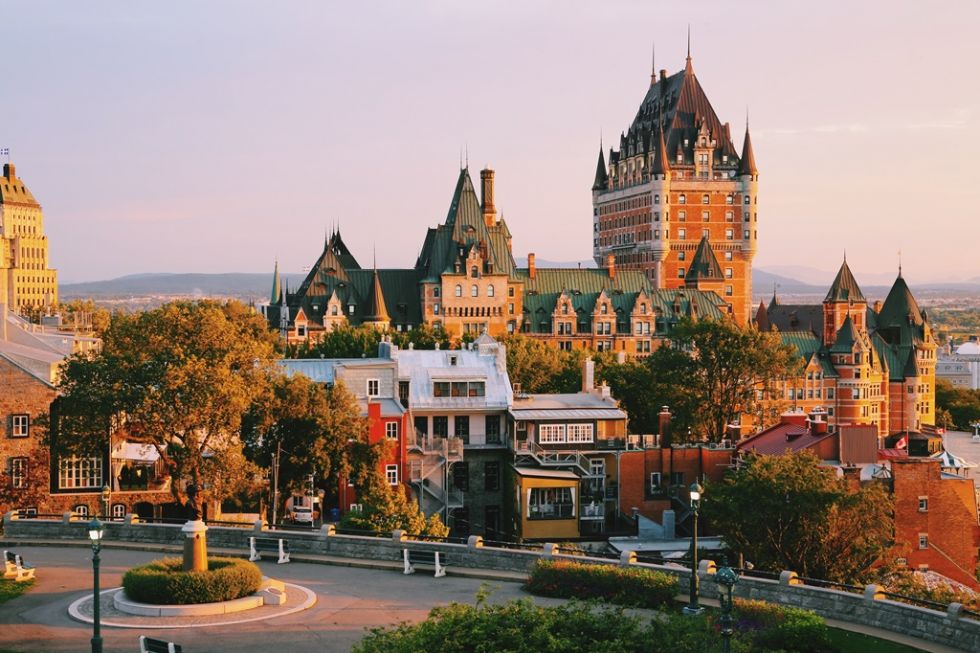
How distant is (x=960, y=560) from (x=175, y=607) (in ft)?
120

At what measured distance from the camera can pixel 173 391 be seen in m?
45.8

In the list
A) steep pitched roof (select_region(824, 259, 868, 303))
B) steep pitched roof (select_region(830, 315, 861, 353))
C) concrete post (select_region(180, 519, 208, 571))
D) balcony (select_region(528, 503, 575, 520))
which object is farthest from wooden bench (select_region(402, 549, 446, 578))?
steep pitched roof (select_region(824, 259, 868, 303))

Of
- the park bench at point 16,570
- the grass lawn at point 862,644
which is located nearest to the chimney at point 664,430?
the grass lawn at point 862,644

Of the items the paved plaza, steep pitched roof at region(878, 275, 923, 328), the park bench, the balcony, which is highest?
steep pitched roof at region(878, 275, 923, 328)

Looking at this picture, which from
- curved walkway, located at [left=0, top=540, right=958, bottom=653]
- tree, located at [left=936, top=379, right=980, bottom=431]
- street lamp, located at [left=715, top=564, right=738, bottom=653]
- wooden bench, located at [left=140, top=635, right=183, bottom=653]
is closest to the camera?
street lamp, located at [left=715, top=564, right=738, bottom=653]

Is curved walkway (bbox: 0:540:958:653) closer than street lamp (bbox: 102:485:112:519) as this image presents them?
Yes

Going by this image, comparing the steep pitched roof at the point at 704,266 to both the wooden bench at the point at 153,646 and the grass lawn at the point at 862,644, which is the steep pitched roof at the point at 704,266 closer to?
the grass lawn at the point at 862,644

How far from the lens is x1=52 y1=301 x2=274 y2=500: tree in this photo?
46000mm

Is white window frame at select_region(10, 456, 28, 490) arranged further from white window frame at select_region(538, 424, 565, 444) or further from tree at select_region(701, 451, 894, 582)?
tree at select_region(701, 451, 894, 582)

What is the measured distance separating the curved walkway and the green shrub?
6.18 ft

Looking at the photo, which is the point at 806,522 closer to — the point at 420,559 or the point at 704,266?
the point at 420,559

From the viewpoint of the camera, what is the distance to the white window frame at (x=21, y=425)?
168 ft

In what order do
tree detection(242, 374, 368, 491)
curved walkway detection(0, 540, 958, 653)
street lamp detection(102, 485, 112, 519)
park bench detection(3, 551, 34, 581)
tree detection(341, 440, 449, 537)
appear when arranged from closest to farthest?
curved walkway detection(0, 540, 958, 653)
park bench detection(3, 551, 34, 581)
tree detection(341, 440, 449, 537)
street lamp detection(102, 485, 112, 519)
tree detection(242, 374, 368, 491)

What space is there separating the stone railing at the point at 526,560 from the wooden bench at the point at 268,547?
0.76 ft
